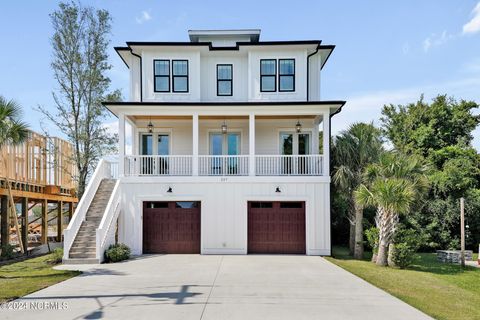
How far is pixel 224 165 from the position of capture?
1711 centimetres

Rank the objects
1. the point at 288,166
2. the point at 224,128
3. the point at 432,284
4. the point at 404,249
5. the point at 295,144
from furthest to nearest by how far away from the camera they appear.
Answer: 1. the point at 295,144
2. the point at 224,128
3. the point at 288,166
4. the point at 404,249
5. the point at 432,284

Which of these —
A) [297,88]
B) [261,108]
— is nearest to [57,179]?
[261,108]

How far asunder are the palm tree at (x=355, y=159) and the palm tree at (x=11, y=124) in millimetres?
13691

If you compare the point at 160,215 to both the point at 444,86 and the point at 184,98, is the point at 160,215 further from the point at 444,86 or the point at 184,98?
the point at 444,86

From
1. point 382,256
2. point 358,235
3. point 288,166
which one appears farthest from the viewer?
point 288,166

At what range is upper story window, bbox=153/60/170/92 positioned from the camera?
59.0 feet

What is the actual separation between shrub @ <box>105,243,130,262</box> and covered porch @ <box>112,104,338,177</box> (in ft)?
11.1

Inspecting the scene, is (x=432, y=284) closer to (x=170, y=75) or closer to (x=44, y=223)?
(x=170, y=75)

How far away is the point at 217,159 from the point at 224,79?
13.4 ft

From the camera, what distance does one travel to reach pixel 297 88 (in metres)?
17.8

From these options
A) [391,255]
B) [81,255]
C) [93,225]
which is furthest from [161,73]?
[391,255]

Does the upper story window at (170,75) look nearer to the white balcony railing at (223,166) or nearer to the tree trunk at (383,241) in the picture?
the white balcony railing at (223,166)

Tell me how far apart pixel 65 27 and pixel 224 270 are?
1522 centimetres

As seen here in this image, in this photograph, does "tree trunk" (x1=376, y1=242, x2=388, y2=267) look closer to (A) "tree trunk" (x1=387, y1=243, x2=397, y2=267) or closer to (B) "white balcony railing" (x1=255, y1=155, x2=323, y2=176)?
(A) "tree trunk" (x1=387, y1=243, x2=397, y2=267)
